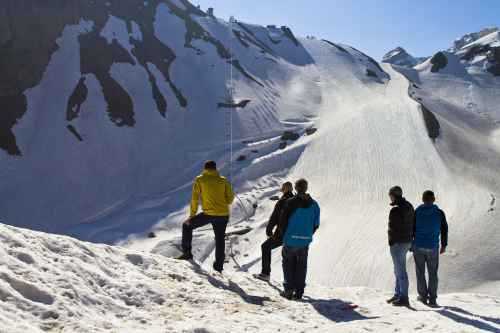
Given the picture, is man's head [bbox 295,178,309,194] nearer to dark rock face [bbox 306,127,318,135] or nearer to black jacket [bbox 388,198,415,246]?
black jacket [bbox 388,198,415,246]

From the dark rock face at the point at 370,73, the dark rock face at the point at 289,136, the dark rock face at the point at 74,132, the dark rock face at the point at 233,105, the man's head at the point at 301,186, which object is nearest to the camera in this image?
the man's head at the point at 301,186

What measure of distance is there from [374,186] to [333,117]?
1755 centimetres

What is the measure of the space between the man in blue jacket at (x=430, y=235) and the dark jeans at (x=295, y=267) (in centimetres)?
235

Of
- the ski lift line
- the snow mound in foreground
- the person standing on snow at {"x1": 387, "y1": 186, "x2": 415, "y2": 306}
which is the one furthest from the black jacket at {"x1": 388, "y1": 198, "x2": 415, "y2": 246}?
the ski lift line

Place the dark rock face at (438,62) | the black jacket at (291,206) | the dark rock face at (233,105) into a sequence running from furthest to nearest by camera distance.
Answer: the dark rock face at (438,62)
the dark rock face at (233,105)
the black jacket at (291,206)

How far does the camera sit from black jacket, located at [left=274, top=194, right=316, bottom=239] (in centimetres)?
794

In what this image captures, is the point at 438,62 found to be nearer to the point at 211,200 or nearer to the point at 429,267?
the point at 429,267

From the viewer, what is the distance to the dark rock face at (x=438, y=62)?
82.9 metres

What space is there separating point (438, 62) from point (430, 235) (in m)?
84.4

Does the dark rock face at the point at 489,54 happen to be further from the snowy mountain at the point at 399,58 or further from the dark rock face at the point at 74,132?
the dark rock face at the point at 74,132

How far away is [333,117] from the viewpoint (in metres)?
49.2

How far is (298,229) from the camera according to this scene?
26.2ft

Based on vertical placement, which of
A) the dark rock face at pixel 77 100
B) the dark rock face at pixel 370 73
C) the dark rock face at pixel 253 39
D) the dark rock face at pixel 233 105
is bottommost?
the dark rock face at pixel 77 100

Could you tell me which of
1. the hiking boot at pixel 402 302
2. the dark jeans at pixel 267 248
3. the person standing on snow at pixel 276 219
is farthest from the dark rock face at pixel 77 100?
the hiking boot at pixel 402 302
